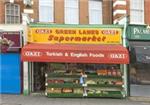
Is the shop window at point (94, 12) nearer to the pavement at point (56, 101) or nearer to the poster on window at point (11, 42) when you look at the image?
the poster on window at point (11, 42)

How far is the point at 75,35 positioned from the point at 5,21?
437 cm

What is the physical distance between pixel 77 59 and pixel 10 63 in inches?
151

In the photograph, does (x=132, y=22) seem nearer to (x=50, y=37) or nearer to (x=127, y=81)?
(x=127, y=81)

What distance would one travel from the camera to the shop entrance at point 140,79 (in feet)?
66.1

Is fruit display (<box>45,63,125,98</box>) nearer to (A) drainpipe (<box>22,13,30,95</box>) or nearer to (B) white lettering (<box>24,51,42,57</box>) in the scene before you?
(A) drainpipe (<box>22,13,30,95</box>)

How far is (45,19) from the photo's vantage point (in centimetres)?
2169

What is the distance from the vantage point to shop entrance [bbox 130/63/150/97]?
20.1 meters

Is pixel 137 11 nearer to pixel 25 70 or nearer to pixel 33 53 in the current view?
pixel 33 53

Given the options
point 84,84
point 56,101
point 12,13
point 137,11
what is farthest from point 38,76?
point 137,11

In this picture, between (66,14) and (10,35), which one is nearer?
(10,35)

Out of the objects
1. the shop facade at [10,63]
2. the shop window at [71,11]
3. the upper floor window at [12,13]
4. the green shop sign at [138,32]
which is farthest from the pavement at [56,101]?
the shop window at [71,11]

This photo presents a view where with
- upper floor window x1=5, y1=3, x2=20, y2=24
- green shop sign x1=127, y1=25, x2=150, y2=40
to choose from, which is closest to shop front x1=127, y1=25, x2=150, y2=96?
green shop sign x1=127, y1=25, x2=150, y2=40

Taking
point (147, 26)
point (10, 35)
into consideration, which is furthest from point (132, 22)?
point (10, 35)

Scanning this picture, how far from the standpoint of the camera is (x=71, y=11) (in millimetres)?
22016
